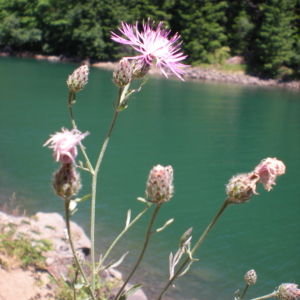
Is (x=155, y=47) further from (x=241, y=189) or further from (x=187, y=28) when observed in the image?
(x=187, y=28)

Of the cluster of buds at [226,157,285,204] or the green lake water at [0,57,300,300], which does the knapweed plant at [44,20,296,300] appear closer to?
the cluster of buds at [226,157,285,204]

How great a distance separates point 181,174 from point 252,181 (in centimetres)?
938

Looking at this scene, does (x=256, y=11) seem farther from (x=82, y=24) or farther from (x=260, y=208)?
(x=260, y=208)

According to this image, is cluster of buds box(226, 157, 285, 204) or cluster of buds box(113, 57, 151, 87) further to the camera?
cluster of buds box(113, 57, 151, 87)

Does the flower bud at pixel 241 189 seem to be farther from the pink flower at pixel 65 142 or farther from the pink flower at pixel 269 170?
the pink flower at pixel 65 142

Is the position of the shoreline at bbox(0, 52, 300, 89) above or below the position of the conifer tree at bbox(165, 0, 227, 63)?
below

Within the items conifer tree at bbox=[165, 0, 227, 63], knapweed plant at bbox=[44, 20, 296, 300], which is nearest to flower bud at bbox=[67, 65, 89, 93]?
knapweed plant at bbox=[44, 20, 296, 300]

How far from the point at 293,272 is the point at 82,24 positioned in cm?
4416

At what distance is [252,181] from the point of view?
5.02 ft

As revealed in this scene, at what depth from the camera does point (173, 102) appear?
2258 cm

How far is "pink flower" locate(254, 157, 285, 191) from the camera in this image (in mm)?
1529

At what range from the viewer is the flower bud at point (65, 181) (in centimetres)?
143

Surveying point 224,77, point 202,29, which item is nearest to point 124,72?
point 224,77

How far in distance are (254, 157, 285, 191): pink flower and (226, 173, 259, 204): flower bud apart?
0.05 metres
